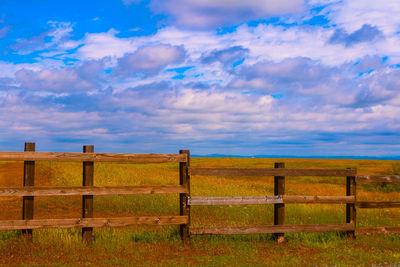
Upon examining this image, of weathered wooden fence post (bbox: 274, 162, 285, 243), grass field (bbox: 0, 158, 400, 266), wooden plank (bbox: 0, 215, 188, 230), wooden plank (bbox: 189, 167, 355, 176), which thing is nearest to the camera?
grass field (bbox: 0, 158, 400, 266)

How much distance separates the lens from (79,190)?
10227mm

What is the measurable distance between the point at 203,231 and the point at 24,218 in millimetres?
4939

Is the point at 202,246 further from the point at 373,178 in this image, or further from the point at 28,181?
the point at 373,178

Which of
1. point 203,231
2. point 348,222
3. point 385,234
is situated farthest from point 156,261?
point 385,234

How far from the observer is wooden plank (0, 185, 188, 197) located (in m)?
10.0

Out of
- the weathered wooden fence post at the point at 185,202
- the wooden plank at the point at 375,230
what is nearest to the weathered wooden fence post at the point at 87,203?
the weathered wooden fence post at the point at 185,202

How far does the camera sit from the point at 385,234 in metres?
12.8

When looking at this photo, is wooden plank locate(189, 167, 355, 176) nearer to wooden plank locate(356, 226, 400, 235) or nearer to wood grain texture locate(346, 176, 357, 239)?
wood grain texture locate(346, 176, 357, 239)

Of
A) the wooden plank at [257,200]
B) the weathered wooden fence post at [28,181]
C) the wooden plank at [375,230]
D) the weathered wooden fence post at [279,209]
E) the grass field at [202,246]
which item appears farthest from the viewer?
the wooden plank at [375,230]

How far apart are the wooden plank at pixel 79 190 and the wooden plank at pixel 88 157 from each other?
0.75m

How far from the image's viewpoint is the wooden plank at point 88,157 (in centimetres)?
1009

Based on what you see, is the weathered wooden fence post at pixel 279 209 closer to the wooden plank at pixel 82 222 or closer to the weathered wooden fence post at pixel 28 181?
the wooden plank at pixel 82 222

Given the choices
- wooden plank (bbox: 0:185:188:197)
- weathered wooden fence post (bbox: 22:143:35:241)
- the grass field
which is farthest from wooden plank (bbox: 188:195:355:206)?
weathered wooden fence post (bbox: 22:143:35:241)

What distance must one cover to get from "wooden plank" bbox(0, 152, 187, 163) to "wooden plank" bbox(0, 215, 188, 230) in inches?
62.9
